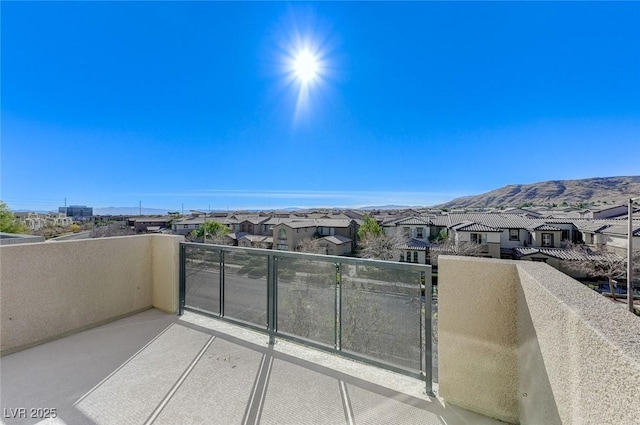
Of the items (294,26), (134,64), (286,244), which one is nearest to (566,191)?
(286,244)

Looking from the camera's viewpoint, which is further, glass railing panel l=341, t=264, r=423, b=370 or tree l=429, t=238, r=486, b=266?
tree l=429, t=238, r=486, b=266

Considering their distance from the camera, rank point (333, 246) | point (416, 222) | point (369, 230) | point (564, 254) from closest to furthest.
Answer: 1. point (564, 254)
2. point (416, 222)
3. point (333, 246)
4. point (369, 230)

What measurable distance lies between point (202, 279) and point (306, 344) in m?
1.85

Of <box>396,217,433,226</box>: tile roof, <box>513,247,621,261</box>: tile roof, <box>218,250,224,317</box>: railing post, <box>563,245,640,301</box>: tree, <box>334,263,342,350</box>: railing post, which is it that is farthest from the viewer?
<box>396,217,433,226</box>: tile roof

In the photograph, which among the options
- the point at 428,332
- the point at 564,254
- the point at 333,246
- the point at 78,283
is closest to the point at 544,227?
the point at 564,254

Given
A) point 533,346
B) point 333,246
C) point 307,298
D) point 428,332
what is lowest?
point 333,246

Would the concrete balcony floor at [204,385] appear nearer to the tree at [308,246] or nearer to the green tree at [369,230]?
the tree at [308,246]

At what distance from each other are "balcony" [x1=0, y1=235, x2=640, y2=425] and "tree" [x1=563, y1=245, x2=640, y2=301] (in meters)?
18.3

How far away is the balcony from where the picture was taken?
1.23 meters

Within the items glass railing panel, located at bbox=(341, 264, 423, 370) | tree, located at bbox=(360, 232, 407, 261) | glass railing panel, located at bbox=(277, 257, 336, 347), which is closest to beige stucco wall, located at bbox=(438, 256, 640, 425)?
glass railing panel, located at bbox=(341, 264, 423, 370)

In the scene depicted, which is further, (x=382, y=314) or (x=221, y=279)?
(x=221, y=279)

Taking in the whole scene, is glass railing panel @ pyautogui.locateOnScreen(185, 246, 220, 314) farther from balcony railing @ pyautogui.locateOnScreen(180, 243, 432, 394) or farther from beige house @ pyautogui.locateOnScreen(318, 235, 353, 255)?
beige house @ pyautogui.locateOnScreen(318, 235, 353, 255)

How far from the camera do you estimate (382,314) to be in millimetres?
2551

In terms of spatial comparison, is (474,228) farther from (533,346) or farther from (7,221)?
(7,221)
